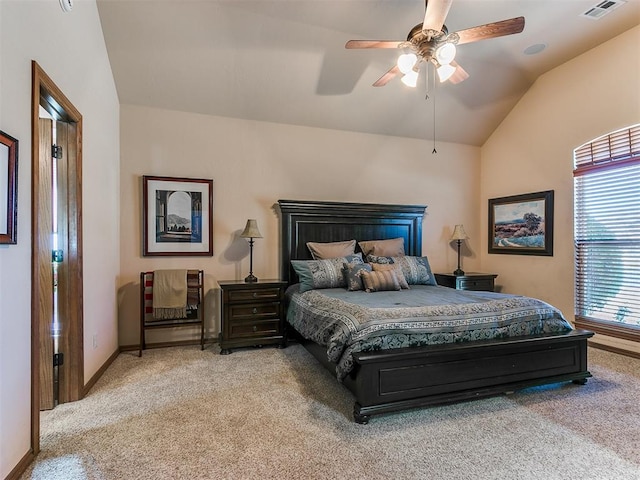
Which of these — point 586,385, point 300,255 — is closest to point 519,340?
point 586,385

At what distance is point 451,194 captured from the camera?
5.41m

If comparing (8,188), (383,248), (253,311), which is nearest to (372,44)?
(383,248)

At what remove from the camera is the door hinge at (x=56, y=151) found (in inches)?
102

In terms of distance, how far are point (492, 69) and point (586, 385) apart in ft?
12.0

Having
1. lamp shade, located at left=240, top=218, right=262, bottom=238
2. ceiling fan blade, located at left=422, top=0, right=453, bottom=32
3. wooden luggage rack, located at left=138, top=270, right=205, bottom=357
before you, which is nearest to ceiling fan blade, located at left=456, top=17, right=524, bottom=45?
ceiling fan blade, located at left=422, top=0, right=453, bottom=32

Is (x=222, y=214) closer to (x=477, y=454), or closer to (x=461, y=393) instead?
(x=461, y=393)

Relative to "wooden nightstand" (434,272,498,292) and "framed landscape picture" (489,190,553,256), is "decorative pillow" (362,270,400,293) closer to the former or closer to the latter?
"wooden nightstand" (434,272,498,292)

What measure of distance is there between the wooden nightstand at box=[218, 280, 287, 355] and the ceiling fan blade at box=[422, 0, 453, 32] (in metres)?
2.84

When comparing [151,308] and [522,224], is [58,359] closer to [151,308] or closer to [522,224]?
[151,308]

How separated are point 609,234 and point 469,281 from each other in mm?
1633

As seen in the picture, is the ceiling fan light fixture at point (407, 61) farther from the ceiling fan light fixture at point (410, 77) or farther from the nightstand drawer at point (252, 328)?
the nightstand drawer at point (252, 328)

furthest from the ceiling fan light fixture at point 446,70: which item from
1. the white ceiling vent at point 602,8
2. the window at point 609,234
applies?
the window at point 609,234

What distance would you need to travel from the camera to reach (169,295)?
12.1ft

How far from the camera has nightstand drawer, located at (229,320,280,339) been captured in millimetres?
3776
